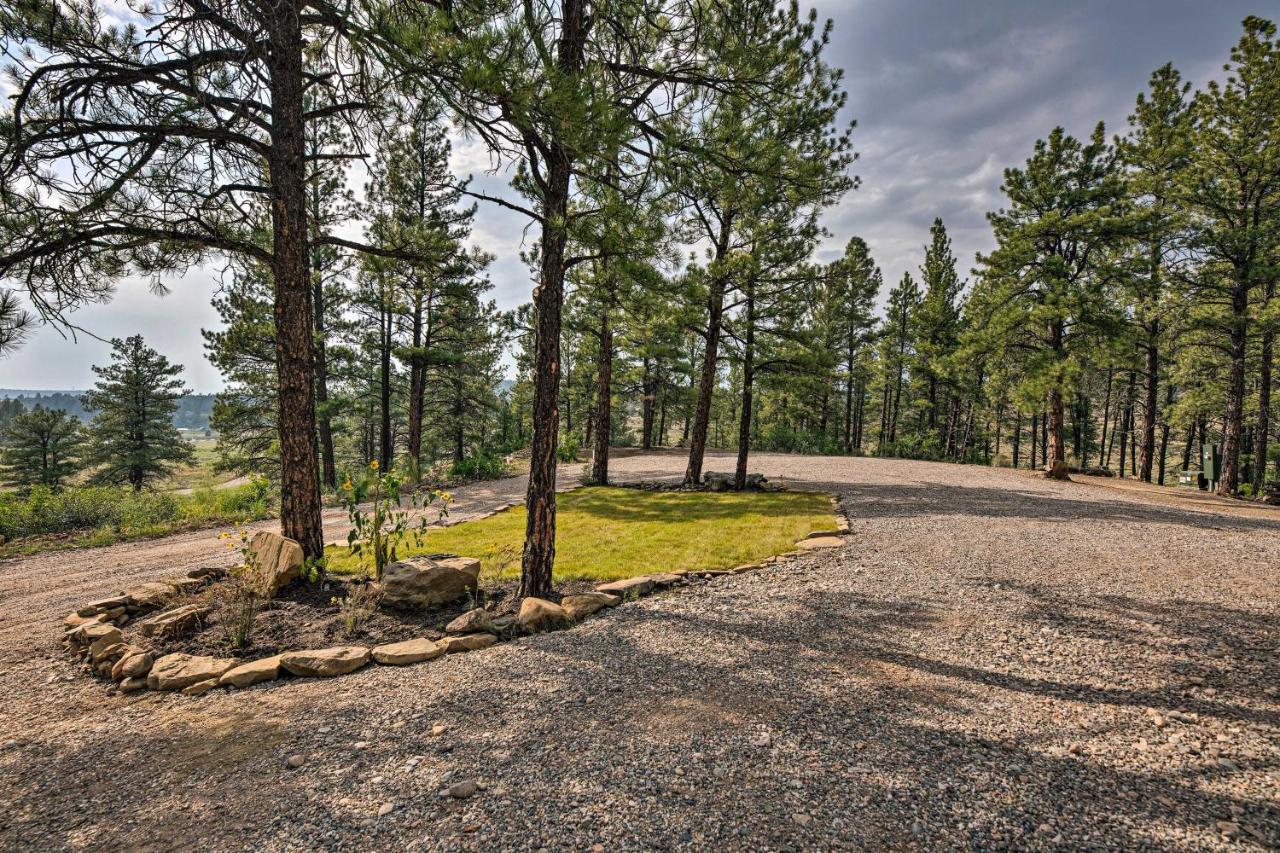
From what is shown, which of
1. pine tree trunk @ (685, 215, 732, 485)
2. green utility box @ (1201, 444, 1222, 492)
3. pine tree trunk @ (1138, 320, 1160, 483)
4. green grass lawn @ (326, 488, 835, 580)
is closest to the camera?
green grass lawn @ (326, 488, 835, 580)

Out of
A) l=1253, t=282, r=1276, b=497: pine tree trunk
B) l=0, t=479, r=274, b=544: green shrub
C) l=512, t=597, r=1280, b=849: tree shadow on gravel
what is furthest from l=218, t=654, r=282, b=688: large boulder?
l=1253, t=282, r=1276, b=497: pine tree trunk

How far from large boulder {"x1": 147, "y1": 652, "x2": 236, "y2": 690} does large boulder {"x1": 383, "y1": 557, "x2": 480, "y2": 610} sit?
122cm

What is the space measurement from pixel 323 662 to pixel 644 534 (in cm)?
481

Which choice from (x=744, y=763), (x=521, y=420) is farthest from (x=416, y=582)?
(x=521, y=420)

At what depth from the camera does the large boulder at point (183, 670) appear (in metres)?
3.22

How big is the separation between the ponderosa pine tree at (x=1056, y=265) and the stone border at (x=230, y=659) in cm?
1474

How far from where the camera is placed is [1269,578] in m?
5.09

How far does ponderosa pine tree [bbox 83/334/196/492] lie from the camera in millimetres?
22453

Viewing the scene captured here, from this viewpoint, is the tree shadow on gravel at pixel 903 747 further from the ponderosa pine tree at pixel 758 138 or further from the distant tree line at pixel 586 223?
the ponderosa pine tree at pixel 758 138

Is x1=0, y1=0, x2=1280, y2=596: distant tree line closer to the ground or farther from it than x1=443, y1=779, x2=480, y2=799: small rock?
farther from it

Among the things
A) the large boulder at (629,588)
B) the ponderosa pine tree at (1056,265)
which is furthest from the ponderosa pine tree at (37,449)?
the ponderosa pine tree at (1056,265)

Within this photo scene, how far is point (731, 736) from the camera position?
2613mm

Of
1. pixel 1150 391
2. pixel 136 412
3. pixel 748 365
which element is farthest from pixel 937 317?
pixel 136 412

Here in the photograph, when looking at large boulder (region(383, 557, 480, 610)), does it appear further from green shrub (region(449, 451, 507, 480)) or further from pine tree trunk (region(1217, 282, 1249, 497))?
pine tree trunk (region(1217, 282, 1249, 497))
